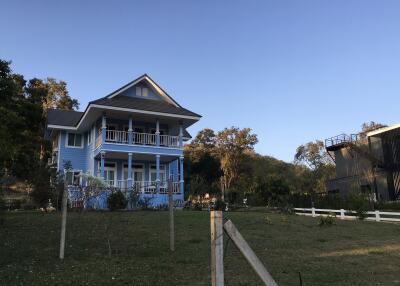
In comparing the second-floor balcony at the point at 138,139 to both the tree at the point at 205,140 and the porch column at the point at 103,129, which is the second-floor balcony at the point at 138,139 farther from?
the tree at the point at 205,140

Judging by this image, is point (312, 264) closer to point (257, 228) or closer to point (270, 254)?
point (270, 254)

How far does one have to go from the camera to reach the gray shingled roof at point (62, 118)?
31391 mm

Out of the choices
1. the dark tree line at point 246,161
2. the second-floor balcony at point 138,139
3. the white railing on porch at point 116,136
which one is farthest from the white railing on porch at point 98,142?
the dark tree line at point 246,161

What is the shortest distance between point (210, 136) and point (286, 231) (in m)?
44.0

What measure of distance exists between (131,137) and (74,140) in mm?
7500

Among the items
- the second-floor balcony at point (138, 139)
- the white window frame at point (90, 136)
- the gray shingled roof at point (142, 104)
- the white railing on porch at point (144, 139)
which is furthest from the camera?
the white window frame at point (90, 136)

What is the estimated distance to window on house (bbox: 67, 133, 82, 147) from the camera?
32300mm

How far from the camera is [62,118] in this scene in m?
32.7

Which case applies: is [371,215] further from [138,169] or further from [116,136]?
[116,136]

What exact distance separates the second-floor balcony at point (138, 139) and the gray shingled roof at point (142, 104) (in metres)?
1.79

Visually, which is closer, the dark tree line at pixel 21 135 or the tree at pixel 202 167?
the dark tree line at pixel 21 135

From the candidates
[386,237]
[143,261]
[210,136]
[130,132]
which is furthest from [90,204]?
[210,136]

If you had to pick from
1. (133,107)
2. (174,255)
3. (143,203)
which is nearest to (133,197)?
(143,203)

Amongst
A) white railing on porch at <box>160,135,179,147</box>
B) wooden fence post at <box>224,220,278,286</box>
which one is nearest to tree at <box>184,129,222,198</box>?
white railing on porch at <box>160,135,179,147</box>
